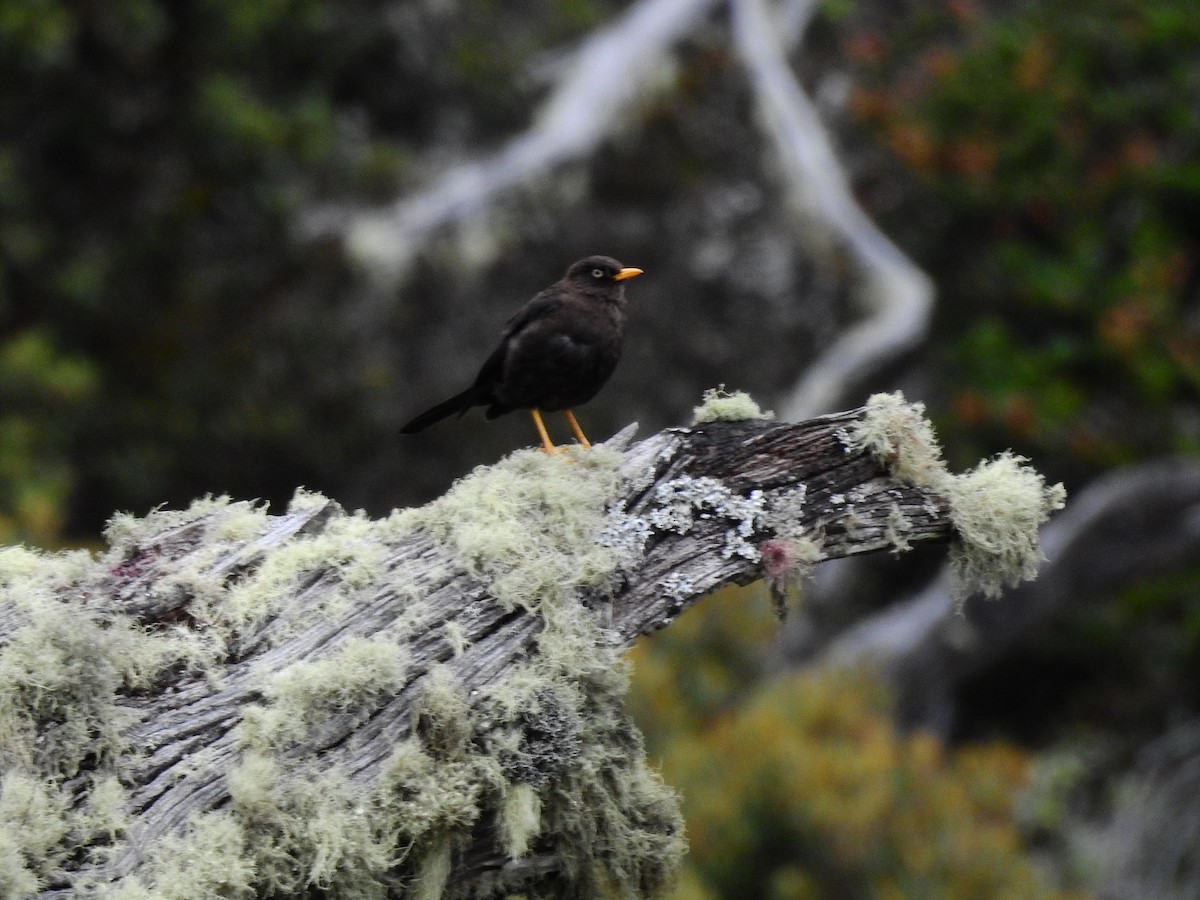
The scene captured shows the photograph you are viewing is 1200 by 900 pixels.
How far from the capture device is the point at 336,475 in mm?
10461

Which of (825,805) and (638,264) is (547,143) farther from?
(825,805)

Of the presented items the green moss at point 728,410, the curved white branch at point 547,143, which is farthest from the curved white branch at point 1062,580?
the green moss at point 728,410

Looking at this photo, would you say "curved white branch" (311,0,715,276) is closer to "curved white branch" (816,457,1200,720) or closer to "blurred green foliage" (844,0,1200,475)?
"blurred green foliage" (844,0,1200,475)

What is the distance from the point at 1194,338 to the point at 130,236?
8.10 meters

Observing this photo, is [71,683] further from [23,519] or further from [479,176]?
[479,176]

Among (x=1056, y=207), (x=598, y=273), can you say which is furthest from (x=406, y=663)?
(x=1056, y=207)

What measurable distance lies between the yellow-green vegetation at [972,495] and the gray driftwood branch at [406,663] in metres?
0.01

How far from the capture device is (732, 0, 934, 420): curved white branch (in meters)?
9.69

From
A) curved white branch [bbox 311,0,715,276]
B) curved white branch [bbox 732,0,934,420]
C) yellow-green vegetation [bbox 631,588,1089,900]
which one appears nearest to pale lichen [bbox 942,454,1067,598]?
yellow-green vegetation [bbox 631,588,1089,900]

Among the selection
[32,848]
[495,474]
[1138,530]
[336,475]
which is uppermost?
[336,475]

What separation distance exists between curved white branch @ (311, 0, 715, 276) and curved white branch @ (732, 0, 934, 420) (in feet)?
2.12

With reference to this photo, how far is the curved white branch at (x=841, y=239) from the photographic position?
9.69 metres

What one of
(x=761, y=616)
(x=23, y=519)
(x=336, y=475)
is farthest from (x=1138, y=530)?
(x=23, y=519)

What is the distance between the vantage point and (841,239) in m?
9.99
